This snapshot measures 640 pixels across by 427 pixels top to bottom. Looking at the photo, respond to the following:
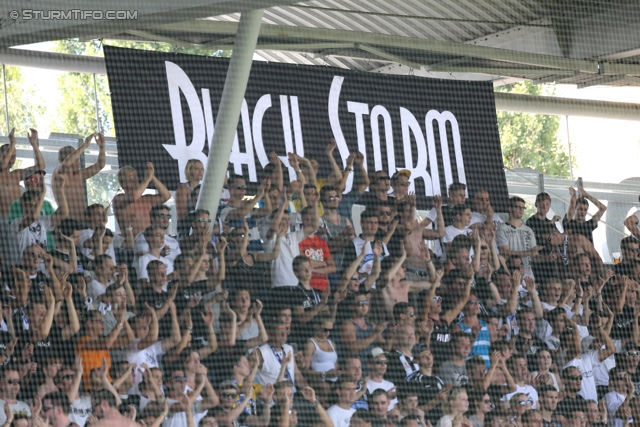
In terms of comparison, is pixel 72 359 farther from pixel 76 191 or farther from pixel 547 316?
pixel 547 316

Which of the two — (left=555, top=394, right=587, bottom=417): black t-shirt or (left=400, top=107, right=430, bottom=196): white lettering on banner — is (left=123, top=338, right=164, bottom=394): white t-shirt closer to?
(left=400, top=107, right=430, bottom=196): white lettering on banner

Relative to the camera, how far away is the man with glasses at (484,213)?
22.0ft

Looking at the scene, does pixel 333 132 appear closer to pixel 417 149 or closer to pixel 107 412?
pixel 417 149

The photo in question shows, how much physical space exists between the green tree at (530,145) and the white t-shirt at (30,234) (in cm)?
1241

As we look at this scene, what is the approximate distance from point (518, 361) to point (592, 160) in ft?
30.6

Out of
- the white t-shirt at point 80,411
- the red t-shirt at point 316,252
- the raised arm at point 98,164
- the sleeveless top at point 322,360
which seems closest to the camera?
the white t-shirt at point 80,411

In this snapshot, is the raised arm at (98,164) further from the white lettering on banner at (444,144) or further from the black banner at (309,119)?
the white lettering on banner at (444,144)

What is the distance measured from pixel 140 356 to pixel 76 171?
42.1 inches

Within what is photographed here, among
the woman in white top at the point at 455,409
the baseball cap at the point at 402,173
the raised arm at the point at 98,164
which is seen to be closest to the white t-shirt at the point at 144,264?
the raised arm at the point at 98,164

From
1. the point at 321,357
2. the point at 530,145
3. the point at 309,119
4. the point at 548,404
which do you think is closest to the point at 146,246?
the point at 321,357

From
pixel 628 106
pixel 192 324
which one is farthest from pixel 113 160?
pixel 628 106

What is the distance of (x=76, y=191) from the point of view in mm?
5438

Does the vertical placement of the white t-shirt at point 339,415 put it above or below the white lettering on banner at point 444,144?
below

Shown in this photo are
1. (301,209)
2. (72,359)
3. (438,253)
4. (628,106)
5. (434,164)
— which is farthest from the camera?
(628,106)
